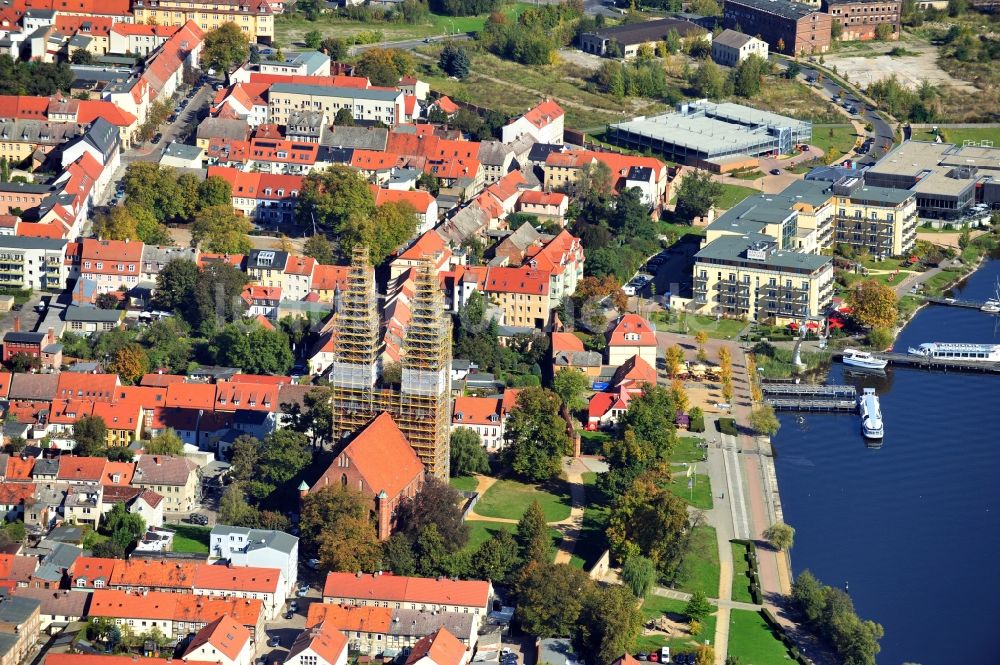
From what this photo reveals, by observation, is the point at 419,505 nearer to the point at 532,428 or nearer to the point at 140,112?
the point at 532,428

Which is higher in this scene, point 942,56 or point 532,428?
point 532,428

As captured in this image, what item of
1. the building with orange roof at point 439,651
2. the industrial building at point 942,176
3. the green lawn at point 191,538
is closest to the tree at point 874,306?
the industrial building at point 942,176

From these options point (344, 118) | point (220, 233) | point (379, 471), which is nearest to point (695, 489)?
point (379, 471)

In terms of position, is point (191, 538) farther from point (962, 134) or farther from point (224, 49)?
point (962, 134)

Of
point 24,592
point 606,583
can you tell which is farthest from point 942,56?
point 24,592

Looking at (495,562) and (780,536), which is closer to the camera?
(495,562)
